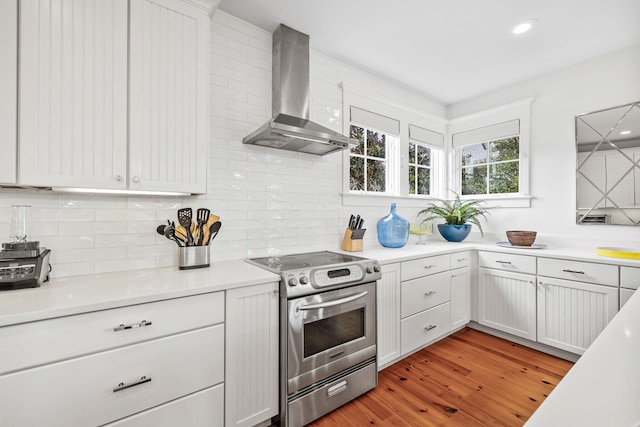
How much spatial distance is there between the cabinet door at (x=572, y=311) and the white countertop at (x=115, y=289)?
2.43 m

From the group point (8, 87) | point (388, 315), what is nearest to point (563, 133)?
point (388, 315)

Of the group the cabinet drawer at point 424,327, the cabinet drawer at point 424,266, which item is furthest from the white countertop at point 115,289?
the cabinet drawer at point 424,327

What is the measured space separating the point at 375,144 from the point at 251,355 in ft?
8.02

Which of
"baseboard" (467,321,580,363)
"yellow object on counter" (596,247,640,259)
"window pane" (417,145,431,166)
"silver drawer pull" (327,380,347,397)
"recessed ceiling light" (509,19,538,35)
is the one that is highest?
"recessed ceiling light" (509,19,538,35)

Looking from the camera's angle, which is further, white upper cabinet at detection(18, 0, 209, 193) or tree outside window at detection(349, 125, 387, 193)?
tree outside window at detection(349, 125, 387, 193)

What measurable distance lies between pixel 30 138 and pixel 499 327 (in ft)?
12.1

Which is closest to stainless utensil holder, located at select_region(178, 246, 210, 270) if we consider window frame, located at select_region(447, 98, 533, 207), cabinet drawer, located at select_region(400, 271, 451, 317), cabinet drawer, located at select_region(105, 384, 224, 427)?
cabinet drawer, located at select_region(105, 384, 224, 427)

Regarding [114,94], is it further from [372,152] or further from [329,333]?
[372,152]

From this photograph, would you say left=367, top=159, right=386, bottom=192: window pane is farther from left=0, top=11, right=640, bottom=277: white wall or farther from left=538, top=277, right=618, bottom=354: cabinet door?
left=538, top=277, right=618, bottom=354: cabinet door

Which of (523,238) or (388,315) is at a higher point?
(523,238)

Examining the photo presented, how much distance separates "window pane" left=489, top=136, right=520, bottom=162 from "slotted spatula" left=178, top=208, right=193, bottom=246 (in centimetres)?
345

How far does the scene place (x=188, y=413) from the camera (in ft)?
4.53

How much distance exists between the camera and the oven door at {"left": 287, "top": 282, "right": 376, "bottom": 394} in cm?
164

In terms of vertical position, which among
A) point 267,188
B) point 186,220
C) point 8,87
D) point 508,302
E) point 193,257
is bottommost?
point 508,302
